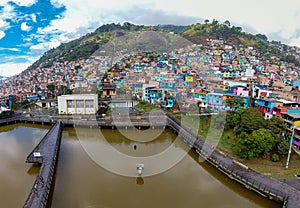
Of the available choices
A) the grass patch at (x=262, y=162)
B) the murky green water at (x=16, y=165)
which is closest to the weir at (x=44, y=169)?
the murky green water at (x=16, y=165)

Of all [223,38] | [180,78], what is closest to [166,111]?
[180,78]

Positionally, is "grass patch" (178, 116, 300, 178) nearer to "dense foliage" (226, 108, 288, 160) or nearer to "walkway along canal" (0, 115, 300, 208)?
"dense foliage" (226, 108, 288, 160)

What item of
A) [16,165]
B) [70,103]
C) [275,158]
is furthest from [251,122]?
[70,103]

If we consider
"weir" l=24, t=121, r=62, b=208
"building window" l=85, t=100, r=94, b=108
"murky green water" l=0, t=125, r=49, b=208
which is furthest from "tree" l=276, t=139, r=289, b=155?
"building window" l=85, t=100, r=94, b=108

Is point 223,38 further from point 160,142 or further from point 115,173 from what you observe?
point 115,173

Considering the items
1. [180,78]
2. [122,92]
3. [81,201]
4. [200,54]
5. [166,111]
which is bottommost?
[81,201]

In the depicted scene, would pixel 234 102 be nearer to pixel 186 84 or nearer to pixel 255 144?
pixel 186 84

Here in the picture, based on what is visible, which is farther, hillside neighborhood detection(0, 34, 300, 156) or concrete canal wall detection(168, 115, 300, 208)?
hillside neighborhood detection(0, 34, 300, 156)
